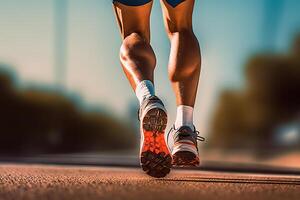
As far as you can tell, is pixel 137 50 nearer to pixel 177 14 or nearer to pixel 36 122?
pixel 177 14

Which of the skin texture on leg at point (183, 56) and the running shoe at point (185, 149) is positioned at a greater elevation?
the skin texture on leg at point (183, 56)

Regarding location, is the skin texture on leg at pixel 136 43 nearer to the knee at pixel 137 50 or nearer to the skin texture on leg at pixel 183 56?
the knee at pixel 137 50

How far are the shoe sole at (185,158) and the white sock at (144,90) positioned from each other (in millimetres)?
252

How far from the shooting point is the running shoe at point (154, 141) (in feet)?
9.11

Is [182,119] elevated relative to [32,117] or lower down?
lower down

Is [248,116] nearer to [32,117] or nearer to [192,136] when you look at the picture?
[32,117]

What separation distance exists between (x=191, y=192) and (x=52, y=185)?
0.49m

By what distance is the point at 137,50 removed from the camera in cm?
306

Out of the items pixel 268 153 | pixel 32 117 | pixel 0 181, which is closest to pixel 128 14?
pixel 0 181

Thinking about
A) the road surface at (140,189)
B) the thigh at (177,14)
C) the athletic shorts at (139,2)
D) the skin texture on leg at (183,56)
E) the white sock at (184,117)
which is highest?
the athletic shorts at (139,2)

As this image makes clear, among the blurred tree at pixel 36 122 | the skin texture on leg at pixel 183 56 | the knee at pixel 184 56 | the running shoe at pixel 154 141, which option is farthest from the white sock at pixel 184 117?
the blurred tree at pixel 36 122

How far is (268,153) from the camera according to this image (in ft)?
50.9

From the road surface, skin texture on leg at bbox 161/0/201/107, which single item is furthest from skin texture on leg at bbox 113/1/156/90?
the road surface

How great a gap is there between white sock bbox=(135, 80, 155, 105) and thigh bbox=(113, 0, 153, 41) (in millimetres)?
257
